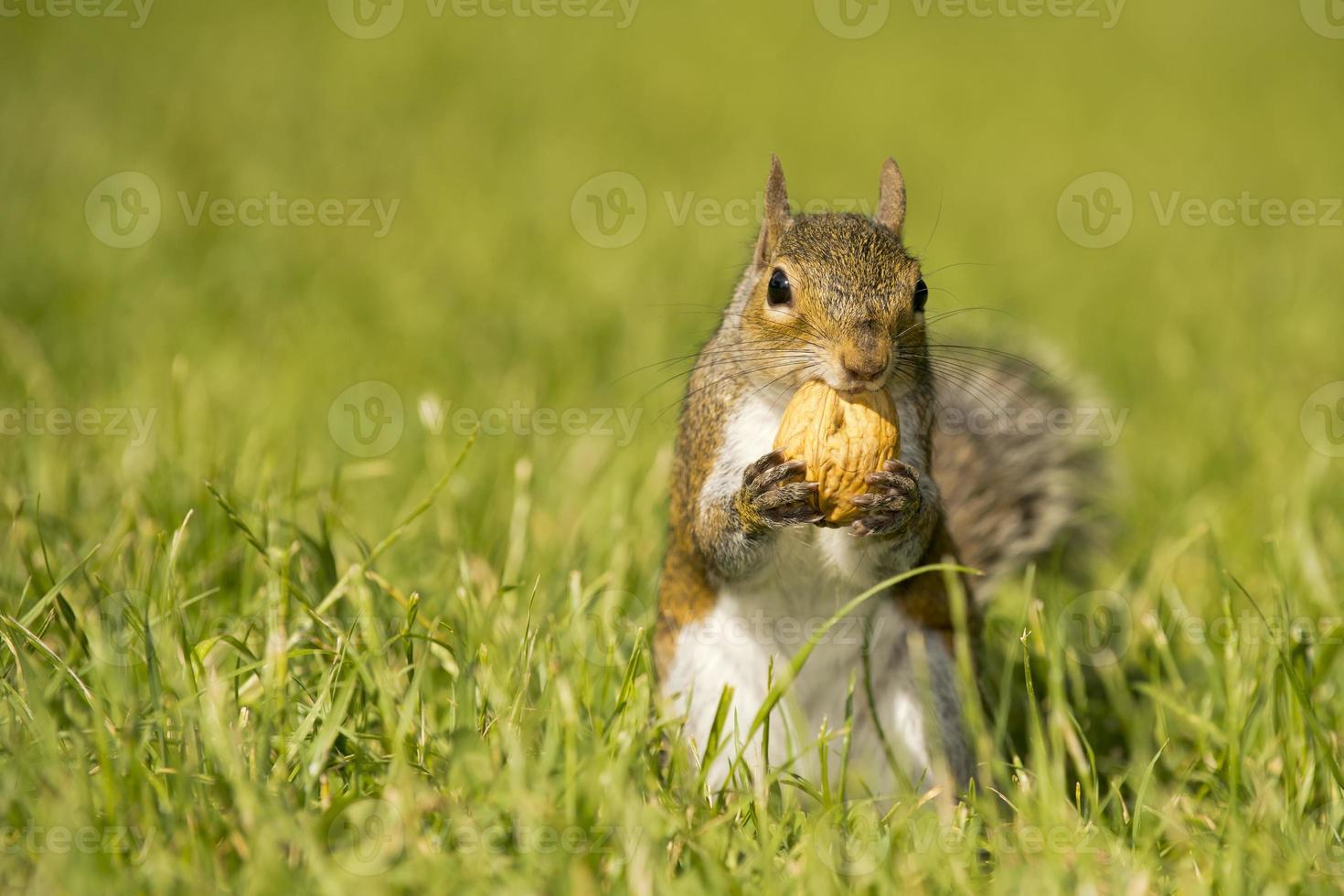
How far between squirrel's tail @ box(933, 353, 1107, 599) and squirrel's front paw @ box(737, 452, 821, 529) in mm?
751

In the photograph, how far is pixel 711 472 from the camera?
7.52 ft

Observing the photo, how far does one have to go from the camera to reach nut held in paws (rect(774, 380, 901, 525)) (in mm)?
2084

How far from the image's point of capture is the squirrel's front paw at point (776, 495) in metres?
2.07

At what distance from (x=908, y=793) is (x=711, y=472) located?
656 millimetres

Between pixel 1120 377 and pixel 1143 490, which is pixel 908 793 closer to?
pixel 1143 490

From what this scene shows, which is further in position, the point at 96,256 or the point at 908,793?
the point at 96,256

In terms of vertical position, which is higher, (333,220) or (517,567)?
(333,220)

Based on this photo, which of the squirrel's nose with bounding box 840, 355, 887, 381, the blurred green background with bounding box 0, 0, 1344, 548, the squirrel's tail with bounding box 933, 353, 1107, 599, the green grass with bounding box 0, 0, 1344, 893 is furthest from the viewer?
the blurred green background with bounding box 0, 0, 1344, 548

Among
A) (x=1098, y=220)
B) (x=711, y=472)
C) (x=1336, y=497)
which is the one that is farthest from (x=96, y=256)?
(x=1098, y=220)

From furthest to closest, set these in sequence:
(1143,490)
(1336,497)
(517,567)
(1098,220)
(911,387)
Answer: (1098,220), (1143,490), (1336,497), (517,567), (911,387)

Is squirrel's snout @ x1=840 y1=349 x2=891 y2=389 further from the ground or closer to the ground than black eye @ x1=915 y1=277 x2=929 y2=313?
closer to the ground

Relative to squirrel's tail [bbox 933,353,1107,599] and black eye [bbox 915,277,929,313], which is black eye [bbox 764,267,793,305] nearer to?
black eye [bbox 915,277,929,313]

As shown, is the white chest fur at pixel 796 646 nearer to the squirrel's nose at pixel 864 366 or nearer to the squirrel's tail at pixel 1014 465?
the squirrel's nose at pixel 864 366

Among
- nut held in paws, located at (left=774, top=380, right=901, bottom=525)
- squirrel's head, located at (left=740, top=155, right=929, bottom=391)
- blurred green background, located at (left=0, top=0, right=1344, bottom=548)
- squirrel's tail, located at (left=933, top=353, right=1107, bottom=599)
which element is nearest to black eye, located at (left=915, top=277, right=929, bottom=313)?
squirrel's head, located at (left=740, top=155, right=929, bottom=391)
